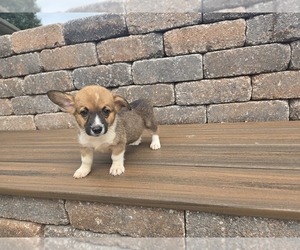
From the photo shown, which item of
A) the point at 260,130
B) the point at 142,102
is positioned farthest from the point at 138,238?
the point at 260,130

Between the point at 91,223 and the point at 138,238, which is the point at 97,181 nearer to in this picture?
the point at 91,223

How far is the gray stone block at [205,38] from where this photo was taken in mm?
2289

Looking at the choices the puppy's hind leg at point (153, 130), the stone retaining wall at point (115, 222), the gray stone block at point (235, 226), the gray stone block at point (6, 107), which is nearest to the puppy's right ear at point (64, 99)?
the stone retaining wall at point (115, 222)

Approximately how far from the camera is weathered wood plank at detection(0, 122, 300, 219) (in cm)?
121

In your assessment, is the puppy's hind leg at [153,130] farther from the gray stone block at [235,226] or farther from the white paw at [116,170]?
the gray stone block at [235,226]

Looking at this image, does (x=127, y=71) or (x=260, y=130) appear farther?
(x=127, y=71)

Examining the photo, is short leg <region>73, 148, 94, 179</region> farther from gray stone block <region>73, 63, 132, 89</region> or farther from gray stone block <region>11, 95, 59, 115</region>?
gray stone block <region>11, 95, 59, 115</region>

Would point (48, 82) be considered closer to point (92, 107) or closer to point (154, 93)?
point (154, 93)

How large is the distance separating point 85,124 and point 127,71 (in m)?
1.30

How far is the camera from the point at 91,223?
1.47 m

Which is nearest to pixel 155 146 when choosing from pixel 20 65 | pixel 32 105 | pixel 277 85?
pixel 277 85

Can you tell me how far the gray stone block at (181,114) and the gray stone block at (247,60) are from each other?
0.34 metres

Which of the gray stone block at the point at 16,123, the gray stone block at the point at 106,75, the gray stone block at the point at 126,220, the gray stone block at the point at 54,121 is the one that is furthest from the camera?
the gray stone block at the point at 16,123

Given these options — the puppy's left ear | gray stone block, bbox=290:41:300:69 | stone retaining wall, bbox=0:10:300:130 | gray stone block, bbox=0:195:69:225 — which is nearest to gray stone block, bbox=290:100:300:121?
stone retaining wall, bbox=0:10:300:130
